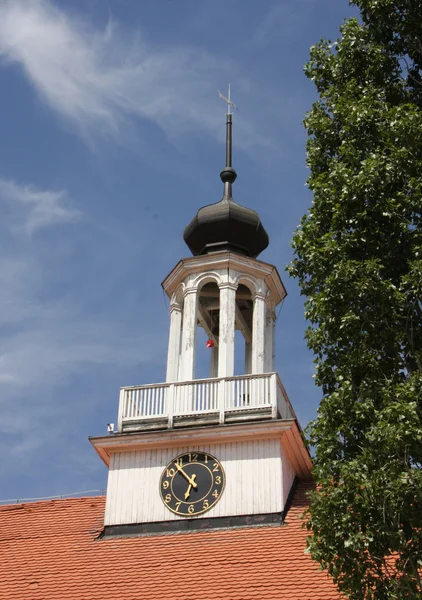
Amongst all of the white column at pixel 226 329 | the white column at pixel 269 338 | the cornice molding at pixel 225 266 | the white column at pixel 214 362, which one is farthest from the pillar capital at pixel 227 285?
the white column at pixel 214 362

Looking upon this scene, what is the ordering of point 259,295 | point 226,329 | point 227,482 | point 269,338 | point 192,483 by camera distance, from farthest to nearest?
1. point 269,338
2. point 259,295
3. point 226,329
4. point 192,483
5. point 227,482

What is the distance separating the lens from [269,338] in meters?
24.3

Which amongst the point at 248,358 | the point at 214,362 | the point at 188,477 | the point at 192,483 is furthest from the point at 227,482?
the point at 214,362

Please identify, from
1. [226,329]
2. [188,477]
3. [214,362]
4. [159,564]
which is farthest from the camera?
[214,362]

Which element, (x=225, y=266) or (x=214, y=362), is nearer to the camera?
(x=225, y=266)

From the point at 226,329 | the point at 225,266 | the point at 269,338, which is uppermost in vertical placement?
the point at 225,266

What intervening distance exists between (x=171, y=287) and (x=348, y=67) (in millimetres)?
8952

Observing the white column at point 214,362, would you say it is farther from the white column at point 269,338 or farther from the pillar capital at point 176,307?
the white column at point 269,338

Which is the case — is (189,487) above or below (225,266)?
below

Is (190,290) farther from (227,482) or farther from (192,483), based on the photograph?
(227,482)

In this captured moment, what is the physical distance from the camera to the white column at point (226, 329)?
22597 millimetres

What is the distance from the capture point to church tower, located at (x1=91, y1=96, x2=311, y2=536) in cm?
2066

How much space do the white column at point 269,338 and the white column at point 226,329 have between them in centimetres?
112

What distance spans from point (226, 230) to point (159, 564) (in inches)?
342
